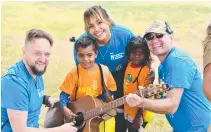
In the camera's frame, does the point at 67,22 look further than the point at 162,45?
Yes

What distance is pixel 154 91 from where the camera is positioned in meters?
2.45

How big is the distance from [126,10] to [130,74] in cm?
51

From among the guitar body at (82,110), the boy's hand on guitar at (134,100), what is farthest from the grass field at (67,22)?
the boy's hand on guitar at (134,100)

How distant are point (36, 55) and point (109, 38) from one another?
1.70ft

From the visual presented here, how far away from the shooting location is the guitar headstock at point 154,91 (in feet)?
7.89

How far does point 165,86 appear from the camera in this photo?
93.3 inches

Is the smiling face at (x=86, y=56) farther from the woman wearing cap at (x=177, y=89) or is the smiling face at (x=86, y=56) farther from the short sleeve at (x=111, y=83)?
the woman wearing cap at (x=177, y=89)

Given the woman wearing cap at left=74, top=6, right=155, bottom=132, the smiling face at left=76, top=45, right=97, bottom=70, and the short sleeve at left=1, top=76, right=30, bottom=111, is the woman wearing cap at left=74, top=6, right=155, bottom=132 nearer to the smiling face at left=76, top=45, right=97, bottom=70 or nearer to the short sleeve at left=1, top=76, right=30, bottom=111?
the smiling face at left=76, top=45, right=97, bottom=70

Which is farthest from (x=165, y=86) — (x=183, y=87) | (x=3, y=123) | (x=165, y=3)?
(x=3, y=123)

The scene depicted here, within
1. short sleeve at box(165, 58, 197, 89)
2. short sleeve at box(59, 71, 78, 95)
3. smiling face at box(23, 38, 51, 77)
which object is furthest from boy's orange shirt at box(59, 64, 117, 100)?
short sleeve at box(165, 58, 197, 89)

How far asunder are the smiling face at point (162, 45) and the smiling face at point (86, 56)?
398 millimetres

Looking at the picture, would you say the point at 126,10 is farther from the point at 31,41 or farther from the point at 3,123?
the point at 3,123

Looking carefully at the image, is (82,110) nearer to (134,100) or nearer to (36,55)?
(134,100)

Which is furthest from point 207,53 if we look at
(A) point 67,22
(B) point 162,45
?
(A) point 67,22
